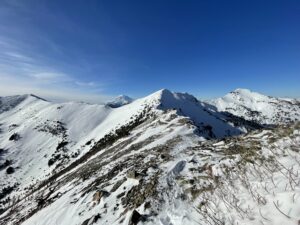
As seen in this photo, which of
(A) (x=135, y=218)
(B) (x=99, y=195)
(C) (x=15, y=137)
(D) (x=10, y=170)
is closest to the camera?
(A) (x=135, y=218)

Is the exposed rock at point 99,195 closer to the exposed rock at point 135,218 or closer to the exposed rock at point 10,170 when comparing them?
the exposed rock at point 135,218

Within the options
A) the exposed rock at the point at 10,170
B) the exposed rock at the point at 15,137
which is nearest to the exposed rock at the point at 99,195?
the exposed rock at the point at 10,170

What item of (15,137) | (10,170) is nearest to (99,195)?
(10,170)

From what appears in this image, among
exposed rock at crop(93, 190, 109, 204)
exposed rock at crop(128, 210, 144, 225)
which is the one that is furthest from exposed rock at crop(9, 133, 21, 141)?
exposed rock at crop(128, 210, 144, 225)

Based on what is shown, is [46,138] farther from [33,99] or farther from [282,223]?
[33,99]

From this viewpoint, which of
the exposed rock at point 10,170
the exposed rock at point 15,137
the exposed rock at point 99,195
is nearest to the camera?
the exposed rock at point 99,195

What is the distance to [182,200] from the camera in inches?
423

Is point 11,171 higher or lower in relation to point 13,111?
lower

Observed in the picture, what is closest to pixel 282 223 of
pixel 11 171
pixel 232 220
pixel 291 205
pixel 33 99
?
pixel 291 205

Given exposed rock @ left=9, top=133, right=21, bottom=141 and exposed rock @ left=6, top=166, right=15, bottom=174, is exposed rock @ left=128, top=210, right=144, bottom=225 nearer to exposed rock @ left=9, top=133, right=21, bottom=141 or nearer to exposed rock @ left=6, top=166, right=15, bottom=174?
exposed rock @ left=6, top=166, right=15, bottom=174

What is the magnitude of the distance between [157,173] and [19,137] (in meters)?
92.4

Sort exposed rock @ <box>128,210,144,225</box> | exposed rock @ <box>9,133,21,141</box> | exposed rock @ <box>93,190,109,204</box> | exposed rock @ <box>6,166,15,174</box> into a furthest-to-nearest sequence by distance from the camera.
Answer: exposed rock @ <box>9,133,21,141</box> < exposed rock @ <box>6,166,15,174</box> < exposed rock @ <box>93,190,109,204</box> < exposed rock @ <box>128,210,144,225</box>

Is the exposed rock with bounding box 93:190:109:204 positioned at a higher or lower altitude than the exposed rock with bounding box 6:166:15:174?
higher

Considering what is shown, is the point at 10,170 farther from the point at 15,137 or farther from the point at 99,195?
the point at 99,195
